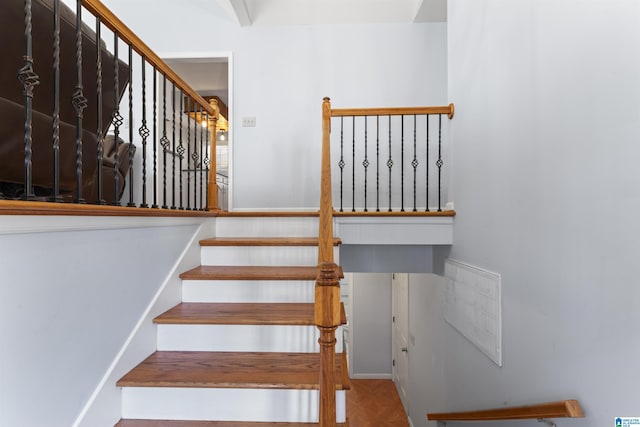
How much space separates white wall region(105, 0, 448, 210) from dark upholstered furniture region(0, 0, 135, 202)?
2118 mm

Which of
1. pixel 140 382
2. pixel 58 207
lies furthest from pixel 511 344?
pixel 58 207

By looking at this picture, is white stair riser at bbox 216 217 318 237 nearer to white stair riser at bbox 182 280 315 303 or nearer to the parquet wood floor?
white stair riser at bbox 182 280 315 303

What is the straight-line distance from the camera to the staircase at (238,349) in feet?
4.46

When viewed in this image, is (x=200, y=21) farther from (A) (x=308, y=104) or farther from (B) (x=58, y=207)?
(B) (x=58, y=207)

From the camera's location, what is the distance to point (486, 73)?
194cm

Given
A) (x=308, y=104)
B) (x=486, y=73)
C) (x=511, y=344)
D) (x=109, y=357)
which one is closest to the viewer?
(x=109, y=357)

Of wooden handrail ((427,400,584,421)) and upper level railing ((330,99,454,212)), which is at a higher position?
upper level railing ((330,99,454,212))

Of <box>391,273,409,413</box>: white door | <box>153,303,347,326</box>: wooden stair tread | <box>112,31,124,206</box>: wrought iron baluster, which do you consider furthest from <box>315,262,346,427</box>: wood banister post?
<box>391,273,409,413</box>: white door

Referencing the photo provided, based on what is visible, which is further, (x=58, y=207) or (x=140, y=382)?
(x=140, y=382)

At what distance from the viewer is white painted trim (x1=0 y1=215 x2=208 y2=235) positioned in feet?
2.96

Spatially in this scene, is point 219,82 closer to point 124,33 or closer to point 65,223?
point 124,33

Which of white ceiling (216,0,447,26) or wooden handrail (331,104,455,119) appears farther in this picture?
white ceiling (216,0,447,26)

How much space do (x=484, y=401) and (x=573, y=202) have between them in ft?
4.72

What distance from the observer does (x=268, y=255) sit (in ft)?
7.47
